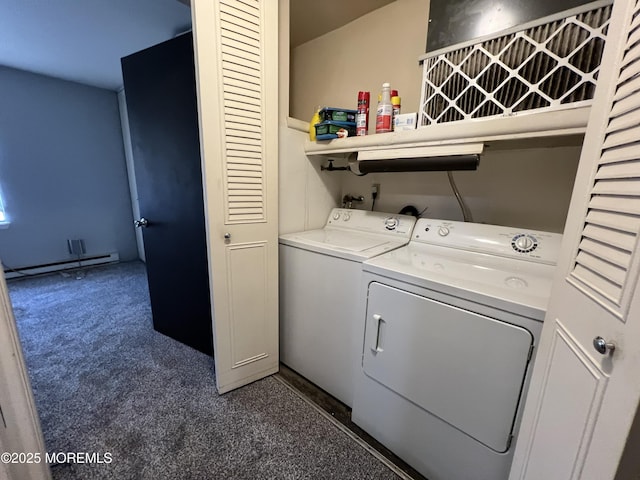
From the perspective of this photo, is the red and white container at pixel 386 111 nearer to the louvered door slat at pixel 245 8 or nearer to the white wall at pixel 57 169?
the louvered door slat at pixel 245 8

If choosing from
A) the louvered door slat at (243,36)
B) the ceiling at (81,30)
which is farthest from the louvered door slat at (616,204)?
the ceiling at (81,30)

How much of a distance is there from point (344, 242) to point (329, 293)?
0.31 metres

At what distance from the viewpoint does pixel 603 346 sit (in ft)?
1.66

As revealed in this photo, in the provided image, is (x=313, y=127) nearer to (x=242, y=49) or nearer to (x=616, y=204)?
(x=242, y=49)

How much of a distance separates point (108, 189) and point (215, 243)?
140 inches

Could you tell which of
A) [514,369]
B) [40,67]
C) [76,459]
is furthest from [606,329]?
[40,67]

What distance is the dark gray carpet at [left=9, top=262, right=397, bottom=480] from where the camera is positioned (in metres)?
1.19

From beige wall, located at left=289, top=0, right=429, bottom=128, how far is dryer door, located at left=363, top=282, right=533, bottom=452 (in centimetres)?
135

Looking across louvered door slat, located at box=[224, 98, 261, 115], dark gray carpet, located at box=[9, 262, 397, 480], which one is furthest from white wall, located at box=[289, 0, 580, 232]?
dark gray carpet, located at box=[9, 262, 397, 480]

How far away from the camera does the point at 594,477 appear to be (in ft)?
1.70

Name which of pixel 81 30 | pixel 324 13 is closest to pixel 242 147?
pixel 324 13

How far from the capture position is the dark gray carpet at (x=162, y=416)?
3.92 feet

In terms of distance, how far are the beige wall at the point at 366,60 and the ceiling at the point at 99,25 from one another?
0.28 feet

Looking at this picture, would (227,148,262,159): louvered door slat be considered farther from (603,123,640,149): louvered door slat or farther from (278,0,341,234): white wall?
(603,123,640,149): louvered door slat
